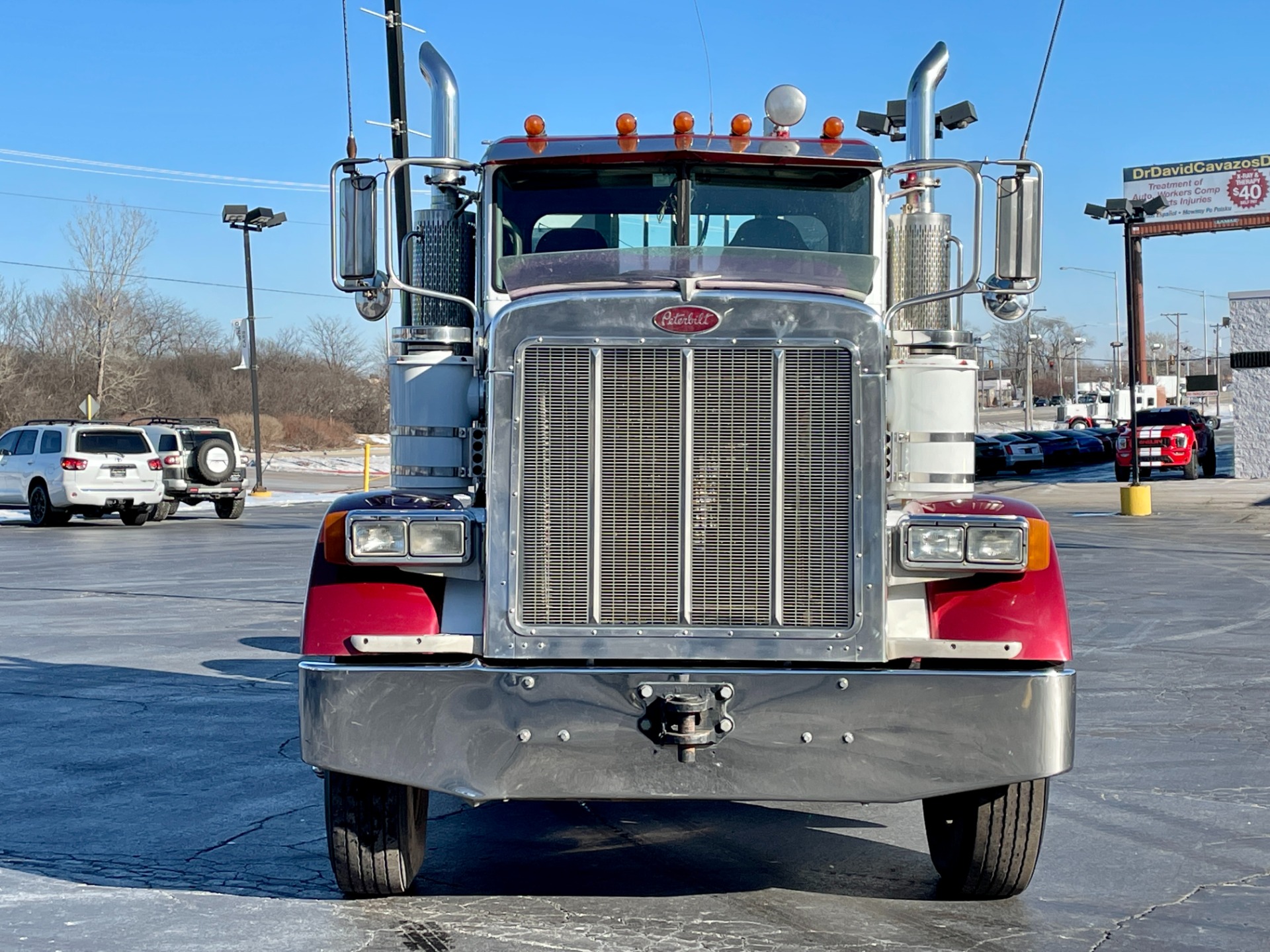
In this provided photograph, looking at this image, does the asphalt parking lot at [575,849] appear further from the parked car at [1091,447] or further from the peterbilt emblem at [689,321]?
the parked car at [1091,447]

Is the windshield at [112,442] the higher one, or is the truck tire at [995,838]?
the windshield at [112,442]

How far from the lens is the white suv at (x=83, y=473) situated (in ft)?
88.2

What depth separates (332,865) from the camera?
5262mm

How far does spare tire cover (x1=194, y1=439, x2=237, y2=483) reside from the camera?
28.9 meters

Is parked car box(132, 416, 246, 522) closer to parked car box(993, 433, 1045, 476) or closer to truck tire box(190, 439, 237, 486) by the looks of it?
truck tire box(190, 439, 237, 486)

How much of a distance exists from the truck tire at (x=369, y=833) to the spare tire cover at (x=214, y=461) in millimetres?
24688

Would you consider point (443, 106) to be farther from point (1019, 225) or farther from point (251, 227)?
point (251, 227)

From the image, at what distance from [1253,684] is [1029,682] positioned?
600cm

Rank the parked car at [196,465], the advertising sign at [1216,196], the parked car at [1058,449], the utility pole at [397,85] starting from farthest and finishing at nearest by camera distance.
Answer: the advertising sign at [1216,196]
the parked car at [1058,449]
the parked car at [196,465]
the utility pole at [397,85]

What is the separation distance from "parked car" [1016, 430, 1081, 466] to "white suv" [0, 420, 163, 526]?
34.3 metres

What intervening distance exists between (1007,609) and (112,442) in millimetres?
24748

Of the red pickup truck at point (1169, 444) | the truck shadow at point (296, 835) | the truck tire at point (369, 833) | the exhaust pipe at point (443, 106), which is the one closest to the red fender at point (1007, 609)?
the truck shadow at point (296, 835)

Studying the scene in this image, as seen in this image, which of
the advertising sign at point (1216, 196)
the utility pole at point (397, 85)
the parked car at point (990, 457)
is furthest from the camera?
the advertising sign at point (1216, 196)

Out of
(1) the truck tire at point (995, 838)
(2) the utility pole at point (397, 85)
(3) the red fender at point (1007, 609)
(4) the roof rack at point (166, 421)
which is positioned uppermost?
(2) the utility pole at point (397, 85)
